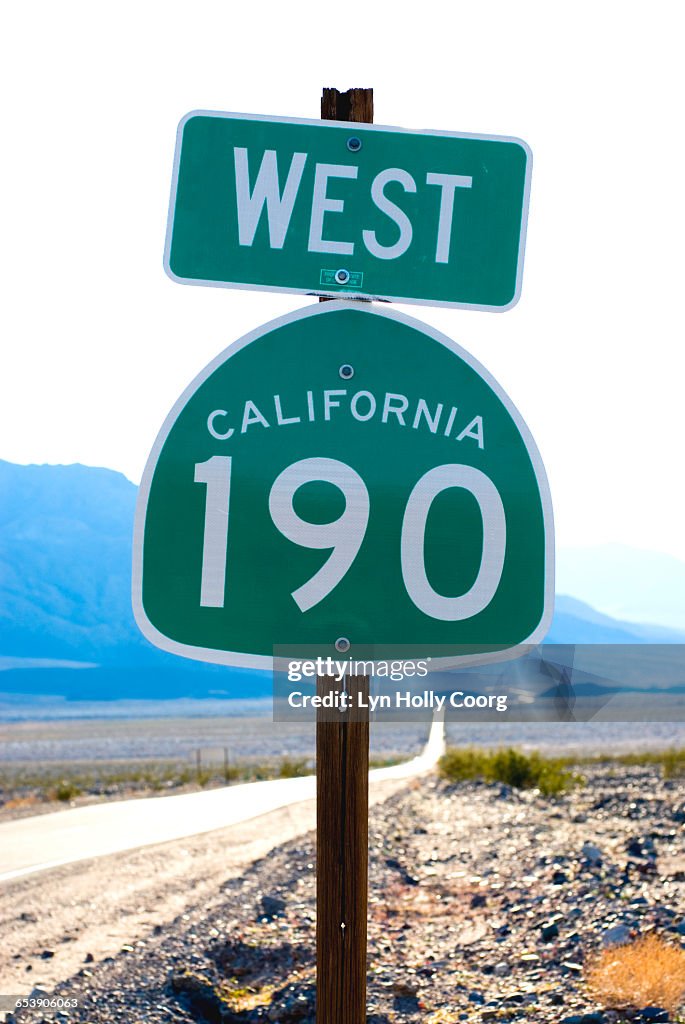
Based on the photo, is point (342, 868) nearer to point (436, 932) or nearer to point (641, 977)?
point (641, 977)

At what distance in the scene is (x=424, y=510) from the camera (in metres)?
2.55

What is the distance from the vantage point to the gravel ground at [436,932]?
21.5 feet

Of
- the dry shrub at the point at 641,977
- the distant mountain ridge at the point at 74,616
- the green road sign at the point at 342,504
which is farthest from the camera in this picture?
the distant mountain ridge at the point at 74,616

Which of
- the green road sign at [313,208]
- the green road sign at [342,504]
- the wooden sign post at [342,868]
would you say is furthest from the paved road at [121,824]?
the green road sign at [313,208]

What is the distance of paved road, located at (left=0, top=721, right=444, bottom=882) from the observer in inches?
495

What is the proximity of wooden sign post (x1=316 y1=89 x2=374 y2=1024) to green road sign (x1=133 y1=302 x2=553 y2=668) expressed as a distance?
267 mm

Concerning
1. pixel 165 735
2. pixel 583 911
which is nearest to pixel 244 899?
pixel 583 911

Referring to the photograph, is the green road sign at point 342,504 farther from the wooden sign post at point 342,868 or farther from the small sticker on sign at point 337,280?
the wooden sign post at point 342,868

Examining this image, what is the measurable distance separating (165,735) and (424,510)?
7493 cm

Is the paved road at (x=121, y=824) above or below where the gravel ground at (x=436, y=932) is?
below

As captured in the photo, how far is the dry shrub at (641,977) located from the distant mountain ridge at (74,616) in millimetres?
122666

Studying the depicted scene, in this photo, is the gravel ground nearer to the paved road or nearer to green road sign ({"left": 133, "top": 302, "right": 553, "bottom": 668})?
the paved road

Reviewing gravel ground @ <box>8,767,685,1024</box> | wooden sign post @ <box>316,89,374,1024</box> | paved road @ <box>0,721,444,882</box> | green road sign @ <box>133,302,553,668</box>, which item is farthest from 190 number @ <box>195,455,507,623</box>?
paved road @ <box>0,721,444,882</box>

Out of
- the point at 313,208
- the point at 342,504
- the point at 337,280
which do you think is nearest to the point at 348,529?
the point at 342,504
